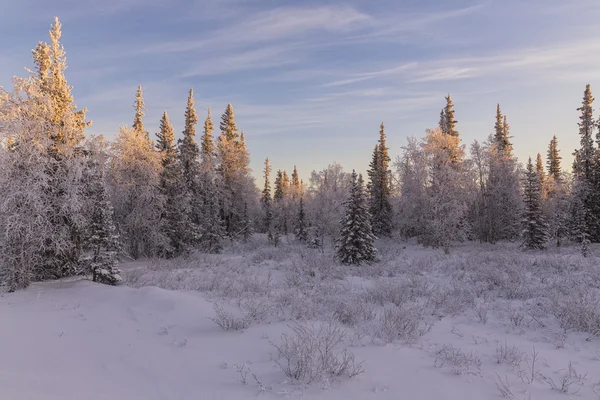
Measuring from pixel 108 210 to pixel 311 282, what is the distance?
31.2ft

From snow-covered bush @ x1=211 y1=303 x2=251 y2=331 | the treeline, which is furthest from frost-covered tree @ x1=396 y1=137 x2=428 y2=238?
snow-covered bush @ x1=211 y1=303 x2=251 y2=331

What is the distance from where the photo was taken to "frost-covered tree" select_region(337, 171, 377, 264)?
22594mm

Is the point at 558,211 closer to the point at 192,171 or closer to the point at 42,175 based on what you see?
the point at 192,171

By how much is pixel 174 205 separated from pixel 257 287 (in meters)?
17.2

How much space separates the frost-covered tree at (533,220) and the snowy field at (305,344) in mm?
16765

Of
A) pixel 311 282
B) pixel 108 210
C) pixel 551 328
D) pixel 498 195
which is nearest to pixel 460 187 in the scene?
pixel 498 195

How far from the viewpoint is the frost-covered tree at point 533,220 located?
27.0 meters

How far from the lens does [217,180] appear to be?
1421 inches

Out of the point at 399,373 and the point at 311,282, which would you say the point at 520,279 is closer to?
the point at 311,282

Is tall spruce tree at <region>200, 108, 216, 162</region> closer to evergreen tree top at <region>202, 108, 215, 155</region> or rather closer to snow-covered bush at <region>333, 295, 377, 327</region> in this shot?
evergreen tree top at <region>202, 108, 215, 155</region>

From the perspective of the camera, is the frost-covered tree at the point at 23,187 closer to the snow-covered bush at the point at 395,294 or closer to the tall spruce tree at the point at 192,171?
the snow-covered bush at the point at 395,294

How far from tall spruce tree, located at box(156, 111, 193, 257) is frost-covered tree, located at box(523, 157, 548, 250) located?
27.8 m

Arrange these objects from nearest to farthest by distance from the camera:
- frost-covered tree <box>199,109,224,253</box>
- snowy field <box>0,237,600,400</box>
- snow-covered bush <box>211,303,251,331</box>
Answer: snowy field <box>0,237,600,400</box>
snow-covered bush <box>211,303,251,331</box>
frost-covered tree <box>199,109,224,253</box>

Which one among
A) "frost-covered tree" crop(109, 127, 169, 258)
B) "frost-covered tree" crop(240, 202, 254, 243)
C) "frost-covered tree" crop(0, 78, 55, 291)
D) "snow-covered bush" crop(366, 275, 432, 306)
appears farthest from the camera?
"frost-covered tree" crop(240, 202, 254, 243)
